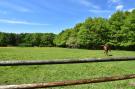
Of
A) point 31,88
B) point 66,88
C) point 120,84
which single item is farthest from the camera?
point 120,84

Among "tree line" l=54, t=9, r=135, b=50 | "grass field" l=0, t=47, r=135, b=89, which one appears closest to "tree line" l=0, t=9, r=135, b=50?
"tree line" l=54, t=9, r=135, b=50

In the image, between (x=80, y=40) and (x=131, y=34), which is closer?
(x=131, y=34)

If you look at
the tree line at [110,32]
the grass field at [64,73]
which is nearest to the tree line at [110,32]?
the tree line at [110,32]

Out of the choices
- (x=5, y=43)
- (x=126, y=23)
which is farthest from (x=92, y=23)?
(x=5, y=43)

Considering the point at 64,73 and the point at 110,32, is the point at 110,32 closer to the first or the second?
the point at 110,32

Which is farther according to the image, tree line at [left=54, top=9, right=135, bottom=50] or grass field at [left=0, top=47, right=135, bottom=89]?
tree line at [left=54, top=9, right=135, bottom=50]

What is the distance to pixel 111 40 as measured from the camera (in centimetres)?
9762

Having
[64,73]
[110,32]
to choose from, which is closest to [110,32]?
[110,32]

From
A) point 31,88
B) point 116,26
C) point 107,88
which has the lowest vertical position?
point 107,88

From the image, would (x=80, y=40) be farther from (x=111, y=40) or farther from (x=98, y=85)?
(x=98, y=85)

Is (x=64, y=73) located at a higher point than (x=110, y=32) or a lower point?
lower

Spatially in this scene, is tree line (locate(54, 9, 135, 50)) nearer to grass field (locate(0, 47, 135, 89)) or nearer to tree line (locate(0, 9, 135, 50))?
tree line (locate(0, 9, 135, 50))

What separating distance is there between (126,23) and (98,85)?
3113 inches

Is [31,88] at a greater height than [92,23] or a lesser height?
lesser
